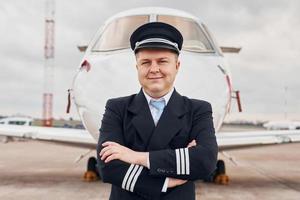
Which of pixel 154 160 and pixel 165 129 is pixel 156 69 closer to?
pixel 165 129

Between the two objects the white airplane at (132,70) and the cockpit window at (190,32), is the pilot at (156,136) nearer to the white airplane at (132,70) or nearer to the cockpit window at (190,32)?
the white airplane at (132,70)

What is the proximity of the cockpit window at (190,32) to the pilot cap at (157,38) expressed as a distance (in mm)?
4306

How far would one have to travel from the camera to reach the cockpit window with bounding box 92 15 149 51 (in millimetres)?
6566

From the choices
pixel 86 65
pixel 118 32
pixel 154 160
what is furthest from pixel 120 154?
pixel 118 32

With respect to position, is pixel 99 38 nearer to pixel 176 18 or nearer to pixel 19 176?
pixel 176 18

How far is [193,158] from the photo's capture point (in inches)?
86.4

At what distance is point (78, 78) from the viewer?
246 inches

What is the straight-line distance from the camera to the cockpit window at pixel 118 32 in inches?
259

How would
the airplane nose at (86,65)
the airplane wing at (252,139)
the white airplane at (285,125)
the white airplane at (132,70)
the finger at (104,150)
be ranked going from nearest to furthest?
the finger at (104,150) → the white airplane at (132,70) → the airplane nose at (86,65) → the airplane wing at (252,139) → the white airplane at (285,125)

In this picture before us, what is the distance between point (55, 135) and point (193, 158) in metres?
6.89

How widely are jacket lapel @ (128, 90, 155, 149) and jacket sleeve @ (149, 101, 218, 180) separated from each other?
108mm

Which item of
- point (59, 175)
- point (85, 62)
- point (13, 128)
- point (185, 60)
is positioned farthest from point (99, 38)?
point (59, 175)

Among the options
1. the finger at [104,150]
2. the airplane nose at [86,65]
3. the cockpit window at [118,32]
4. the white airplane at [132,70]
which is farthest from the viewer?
the cockpit window at [118,32]

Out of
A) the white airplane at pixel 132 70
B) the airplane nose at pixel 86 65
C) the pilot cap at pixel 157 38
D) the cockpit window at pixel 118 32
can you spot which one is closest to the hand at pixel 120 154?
the pilot cap at pixel 157 38
